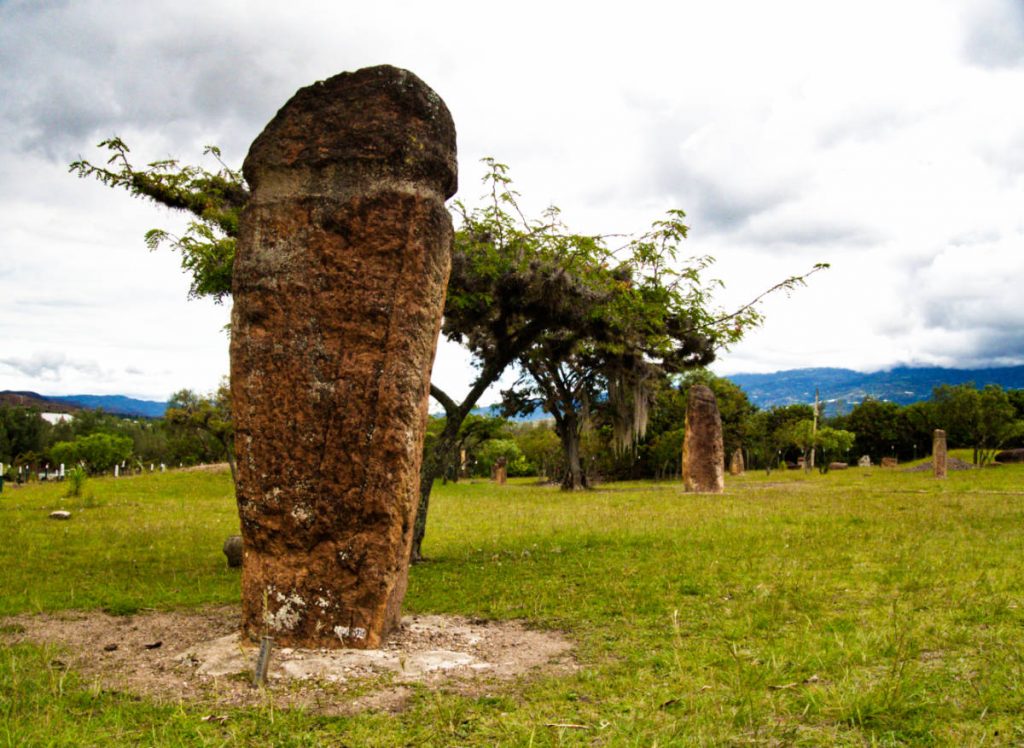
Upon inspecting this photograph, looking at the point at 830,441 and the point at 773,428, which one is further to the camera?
the point at 773,428

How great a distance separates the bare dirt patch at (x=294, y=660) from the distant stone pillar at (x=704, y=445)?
21.2 m

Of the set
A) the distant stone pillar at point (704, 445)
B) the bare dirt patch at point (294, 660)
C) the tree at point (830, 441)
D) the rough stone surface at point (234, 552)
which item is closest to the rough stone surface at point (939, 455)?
the tree at point (830, 441)

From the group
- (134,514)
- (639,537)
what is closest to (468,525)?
(639,537)

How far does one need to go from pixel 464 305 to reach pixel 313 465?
203 inches

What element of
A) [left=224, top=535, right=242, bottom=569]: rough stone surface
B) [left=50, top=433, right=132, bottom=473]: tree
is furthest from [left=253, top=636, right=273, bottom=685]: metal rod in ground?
[left=50, top=433, right=132, bottom=473]: tree

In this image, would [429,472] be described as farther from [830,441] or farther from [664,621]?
[830,441]

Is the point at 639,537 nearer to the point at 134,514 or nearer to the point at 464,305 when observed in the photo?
the point at 464,305

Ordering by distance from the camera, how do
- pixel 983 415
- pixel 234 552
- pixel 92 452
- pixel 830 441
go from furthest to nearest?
pixel 92 452 → pixel 830 441 → pixel 983 415 → pixel 234 552

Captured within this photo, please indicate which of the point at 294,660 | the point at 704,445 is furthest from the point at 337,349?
the point at 704,445

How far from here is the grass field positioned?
480 cm

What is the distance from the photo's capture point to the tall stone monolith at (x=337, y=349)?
678 cm

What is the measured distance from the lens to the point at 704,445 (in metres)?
28.3

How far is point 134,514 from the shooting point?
65.9 feet

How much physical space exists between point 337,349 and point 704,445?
23.2m
